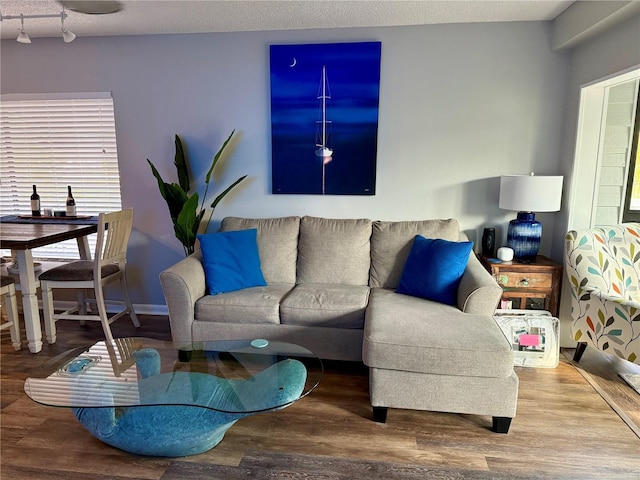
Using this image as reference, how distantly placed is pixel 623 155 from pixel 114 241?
3758 millimetres

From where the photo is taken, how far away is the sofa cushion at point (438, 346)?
80.1 inches

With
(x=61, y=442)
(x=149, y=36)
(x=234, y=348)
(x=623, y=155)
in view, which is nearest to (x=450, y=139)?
(x=623, y=155)

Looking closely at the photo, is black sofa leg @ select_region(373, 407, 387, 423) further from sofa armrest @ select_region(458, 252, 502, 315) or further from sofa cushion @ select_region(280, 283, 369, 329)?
sofa armrest @ select_region(458, 252, 502, 315)

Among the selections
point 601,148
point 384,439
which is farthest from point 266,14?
point 384,439

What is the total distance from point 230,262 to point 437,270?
1.40 m

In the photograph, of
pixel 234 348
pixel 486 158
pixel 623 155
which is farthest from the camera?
pixel 486 158

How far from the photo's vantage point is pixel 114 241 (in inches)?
125

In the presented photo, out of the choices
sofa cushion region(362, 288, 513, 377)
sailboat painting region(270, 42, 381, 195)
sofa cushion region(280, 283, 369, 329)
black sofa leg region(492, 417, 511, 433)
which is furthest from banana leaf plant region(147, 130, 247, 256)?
black sofa leg region(492, 417, 511, 433)

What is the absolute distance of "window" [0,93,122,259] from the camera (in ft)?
11.9

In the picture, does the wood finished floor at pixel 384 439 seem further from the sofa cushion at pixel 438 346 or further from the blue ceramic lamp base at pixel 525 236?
the blue ceramic lamp base at pixel 525 236

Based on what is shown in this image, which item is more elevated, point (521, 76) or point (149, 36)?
point (149, 36)

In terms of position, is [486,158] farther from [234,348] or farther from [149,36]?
[149,36]

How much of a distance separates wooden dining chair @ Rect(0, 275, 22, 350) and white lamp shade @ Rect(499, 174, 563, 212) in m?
3.57

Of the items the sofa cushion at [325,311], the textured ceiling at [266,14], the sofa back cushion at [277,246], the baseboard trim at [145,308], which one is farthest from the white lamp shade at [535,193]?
the baseboard trim at [145,308]
